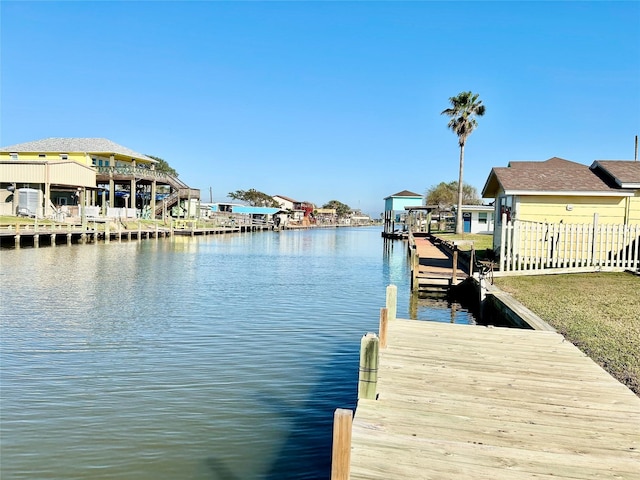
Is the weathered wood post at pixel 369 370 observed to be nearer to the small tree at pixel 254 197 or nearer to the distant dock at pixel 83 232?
the distant dock at pixel 83 232

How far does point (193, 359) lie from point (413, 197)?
A: 74212 mm

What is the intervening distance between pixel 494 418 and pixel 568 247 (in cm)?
1625

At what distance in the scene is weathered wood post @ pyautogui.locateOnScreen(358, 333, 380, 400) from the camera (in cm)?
588

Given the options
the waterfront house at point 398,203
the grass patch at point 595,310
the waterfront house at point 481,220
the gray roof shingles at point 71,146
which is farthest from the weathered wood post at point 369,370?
the waterfront house at point 398,203

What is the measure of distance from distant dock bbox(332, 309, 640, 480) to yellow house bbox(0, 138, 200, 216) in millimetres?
50080

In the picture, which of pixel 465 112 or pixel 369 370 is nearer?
pixel 369 370

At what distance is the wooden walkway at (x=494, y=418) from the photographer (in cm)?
448

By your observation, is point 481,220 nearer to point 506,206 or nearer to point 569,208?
point 506,206

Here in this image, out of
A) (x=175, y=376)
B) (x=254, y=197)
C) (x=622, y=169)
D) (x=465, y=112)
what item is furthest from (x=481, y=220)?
(x=254, y=197)

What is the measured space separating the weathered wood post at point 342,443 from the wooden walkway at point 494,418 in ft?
1.52

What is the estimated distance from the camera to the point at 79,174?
54500 millimetres

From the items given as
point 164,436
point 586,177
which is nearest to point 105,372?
point 164,436

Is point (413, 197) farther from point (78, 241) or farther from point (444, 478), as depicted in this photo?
point (444, 478)

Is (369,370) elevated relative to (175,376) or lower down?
elevated
